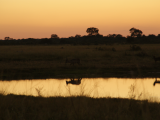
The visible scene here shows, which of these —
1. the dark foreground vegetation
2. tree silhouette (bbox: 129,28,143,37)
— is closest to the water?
the dark foreground vegetation

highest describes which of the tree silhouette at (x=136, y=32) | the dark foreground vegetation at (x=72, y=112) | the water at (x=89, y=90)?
the tree silhouette at (x=136, y=32)

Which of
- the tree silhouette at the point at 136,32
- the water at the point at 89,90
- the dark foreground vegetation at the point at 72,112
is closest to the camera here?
the dark foreground vegetation at the point at 72,112

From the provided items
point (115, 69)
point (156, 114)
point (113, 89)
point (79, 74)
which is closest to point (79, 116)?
point (156, 114)

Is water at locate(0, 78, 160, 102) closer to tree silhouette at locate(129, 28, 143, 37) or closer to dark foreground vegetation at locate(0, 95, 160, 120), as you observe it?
dark foreground vegetation at locate(0, 95, 160, 120)

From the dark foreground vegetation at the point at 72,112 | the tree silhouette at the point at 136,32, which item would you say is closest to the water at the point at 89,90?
the dark foreground vegetation at the point at 72,112

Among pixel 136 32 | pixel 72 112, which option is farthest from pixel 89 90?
pixel 136 32

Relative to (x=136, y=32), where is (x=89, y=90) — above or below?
below

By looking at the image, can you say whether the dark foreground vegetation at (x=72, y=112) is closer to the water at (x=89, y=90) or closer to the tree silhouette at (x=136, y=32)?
the water at (x=89, y=90)

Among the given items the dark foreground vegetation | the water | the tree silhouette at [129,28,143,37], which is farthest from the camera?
the tree silhouette at [129,28,143,37]

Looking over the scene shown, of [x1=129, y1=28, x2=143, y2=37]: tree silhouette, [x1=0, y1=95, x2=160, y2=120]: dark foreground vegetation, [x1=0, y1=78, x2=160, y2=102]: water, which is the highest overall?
[x1=129, y1=28, x2=143, y2=37]: tree silhouette

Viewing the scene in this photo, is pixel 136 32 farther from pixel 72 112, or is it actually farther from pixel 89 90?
pixel 72 112

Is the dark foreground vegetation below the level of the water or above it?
above

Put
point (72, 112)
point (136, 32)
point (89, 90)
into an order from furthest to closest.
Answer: point (136, 32) < point (89, 90) < point (72, 112)

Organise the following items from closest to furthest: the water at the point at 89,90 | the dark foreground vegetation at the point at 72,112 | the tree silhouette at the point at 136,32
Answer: the dark foreground vegetation at the point at 72,112, the water at the point at 89,90, the tree silhouette at the point at 136,32
